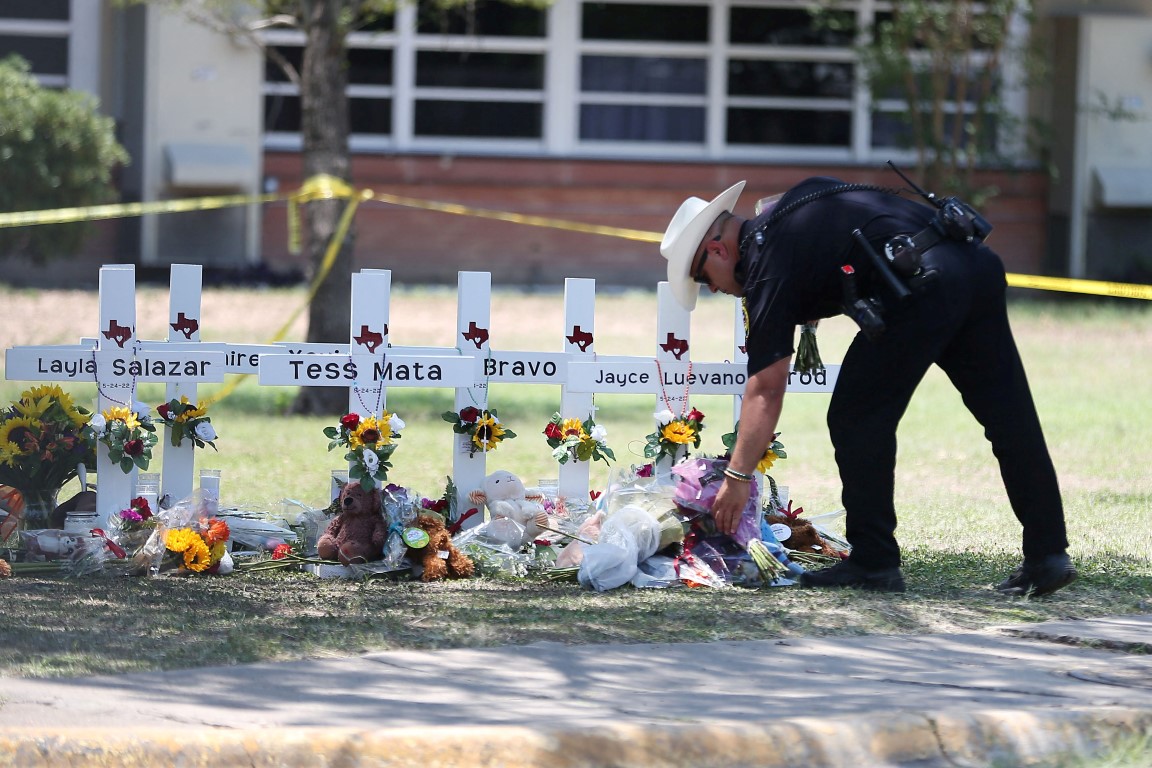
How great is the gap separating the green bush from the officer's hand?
12.5 meters

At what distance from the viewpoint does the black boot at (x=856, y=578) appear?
18.9 ft

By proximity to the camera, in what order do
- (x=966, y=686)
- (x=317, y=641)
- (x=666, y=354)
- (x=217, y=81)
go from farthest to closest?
(x=217, y=81), (x=666, y=354), (x=317, y=641), (x=966, y=686)

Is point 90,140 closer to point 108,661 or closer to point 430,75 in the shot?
point 430,75

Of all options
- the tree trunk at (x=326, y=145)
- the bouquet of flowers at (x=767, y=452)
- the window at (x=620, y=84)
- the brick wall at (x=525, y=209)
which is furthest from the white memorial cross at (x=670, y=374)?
the window at (x=620, y=84)

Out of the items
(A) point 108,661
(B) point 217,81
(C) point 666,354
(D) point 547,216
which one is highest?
(B) point 217,81

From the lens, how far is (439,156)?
20.6m

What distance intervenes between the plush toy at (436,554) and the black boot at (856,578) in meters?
1.30

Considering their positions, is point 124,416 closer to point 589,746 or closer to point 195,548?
point 195,548

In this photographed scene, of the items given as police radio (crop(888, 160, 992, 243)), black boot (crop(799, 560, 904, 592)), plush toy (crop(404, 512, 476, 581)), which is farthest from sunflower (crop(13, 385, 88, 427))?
police radio (crop(888, 160, 992, 243))

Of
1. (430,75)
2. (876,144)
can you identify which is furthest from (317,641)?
(876,144)

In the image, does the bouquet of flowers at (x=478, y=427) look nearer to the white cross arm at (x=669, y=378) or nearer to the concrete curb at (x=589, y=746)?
the white cross arm at (x=669, y=378)

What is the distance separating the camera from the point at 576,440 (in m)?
6.36

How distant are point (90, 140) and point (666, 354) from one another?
12.1 m

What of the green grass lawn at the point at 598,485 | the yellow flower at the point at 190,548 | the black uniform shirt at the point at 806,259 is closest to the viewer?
the green grass lawn at the point at 598,485
